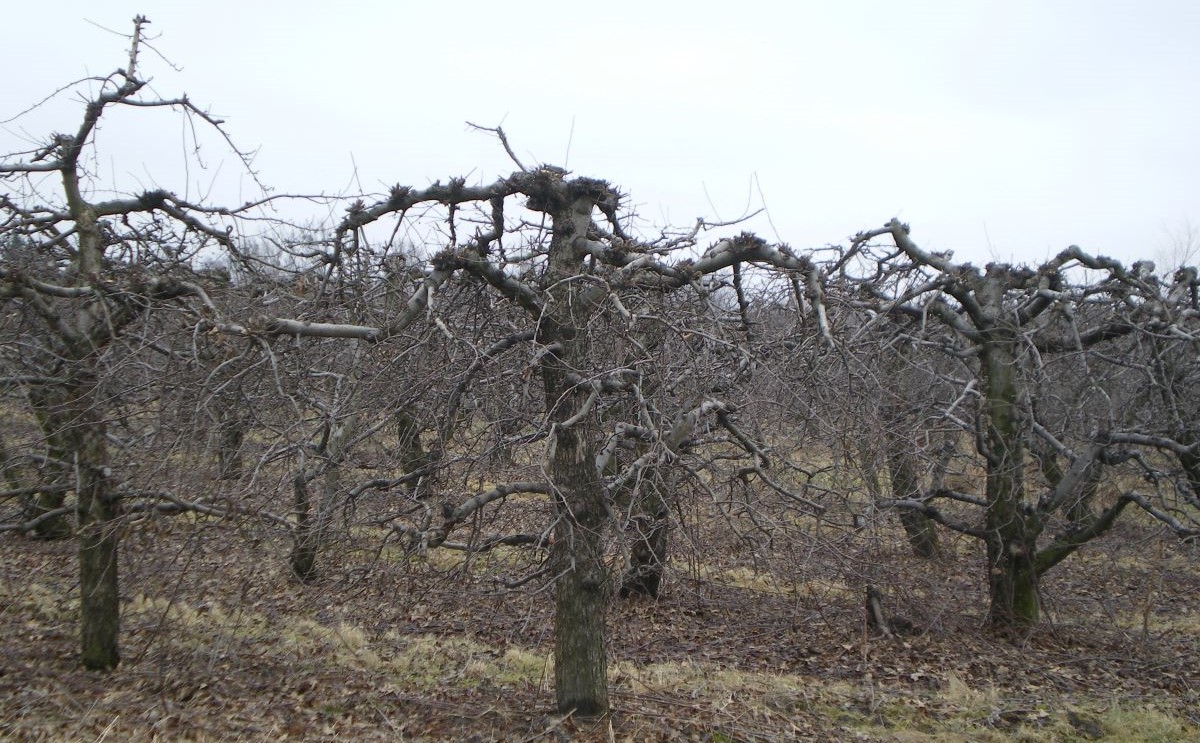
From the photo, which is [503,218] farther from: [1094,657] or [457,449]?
[1094,657]

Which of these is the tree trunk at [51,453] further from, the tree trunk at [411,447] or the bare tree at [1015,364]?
the bare tree at [1015,364]

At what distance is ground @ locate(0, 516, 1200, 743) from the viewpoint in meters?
5.46

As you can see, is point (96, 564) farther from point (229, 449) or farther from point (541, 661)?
point (541, 661)

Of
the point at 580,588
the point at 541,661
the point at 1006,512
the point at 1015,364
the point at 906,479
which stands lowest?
the point at 541,661

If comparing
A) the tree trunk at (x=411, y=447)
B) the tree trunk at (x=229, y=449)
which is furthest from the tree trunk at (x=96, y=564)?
the tree trunk at (x=411, y=447)

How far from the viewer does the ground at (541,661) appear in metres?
5.46

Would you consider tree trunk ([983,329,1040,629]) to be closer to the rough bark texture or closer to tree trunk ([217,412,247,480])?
the rough bark texture

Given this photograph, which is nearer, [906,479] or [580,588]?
[580,588]

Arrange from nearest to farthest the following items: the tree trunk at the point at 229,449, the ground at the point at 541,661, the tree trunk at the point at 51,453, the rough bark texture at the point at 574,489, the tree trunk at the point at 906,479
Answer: the tree trunk at the point at 229,449 < the rough bark texture at the point at 574,489 < the ground at the point at 541,661 < the tree trunk at the point at 51,453 < the tree trunk at the point at 906,479

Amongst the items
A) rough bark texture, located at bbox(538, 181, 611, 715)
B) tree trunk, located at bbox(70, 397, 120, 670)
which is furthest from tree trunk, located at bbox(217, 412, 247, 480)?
tree trunk, located at bbox(70, 397, 120, 670)

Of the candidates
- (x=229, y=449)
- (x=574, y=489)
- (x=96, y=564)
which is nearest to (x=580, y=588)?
(x=574, y=489)

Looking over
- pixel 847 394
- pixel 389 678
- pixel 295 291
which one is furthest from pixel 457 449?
pixel 389 678

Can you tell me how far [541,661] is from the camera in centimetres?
809

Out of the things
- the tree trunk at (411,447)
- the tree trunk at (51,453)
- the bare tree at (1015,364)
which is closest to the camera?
the tree trunk at (411,447)
